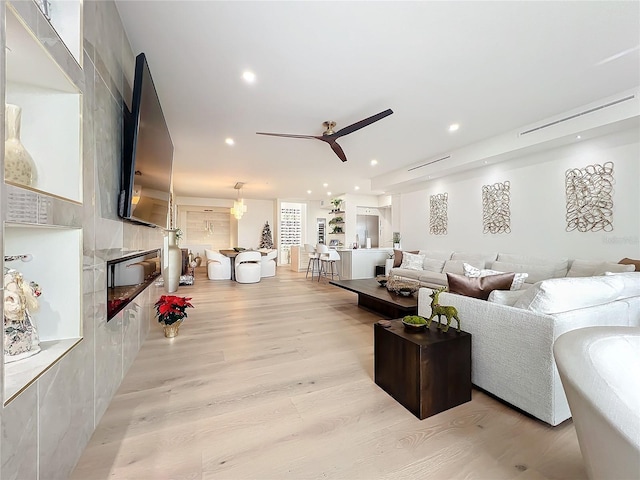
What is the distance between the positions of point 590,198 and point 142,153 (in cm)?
531

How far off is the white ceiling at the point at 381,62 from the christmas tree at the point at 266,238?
6.40 metres

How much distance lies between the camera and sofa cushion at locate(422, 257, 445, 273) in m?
5.41

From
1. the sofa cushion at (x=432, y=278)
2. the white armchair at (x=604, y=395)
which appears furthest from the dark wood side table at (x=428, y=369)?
the sofa cushion at (x=432, y=278)

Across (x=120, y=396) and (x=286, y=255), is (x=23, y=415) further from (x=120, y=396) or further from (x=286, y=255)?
(x=286, y=255)

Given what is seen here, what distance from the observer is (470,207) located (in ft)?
17.5

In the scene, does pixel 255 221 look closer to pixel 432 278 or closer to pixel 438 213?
pixel 438 213

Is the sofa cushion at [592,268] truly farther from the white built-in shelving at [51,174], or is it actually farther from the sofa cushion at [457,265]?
the white built-in shelving at [51,174]

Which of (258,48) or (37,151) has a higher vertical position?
(258,48)

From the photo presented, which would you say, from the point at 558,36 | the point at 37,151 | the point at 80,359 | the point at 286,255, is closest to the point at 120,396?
the point at 80,359

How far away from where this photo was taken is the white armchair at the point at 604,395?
0.74 meters

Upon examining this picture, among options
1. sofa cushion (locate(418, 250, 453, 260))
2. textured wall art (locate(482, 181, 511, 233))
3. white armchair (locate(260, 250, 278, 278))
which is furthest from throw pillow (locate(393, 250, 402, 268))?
white armchair (locate(260, 250, 278, 278))

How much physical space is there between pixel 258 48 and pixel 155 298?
3.27m

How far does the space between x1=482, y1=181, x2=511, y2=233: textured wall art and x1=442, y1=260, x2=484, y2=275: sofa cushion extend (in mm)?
688

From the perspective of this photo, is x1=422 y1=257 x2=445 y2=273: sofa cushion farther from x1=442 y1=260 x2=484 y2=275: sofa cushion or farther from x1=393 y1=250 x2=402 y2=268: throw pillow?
x1=393 y1=250 x2=402 y2=268: throw pillow
